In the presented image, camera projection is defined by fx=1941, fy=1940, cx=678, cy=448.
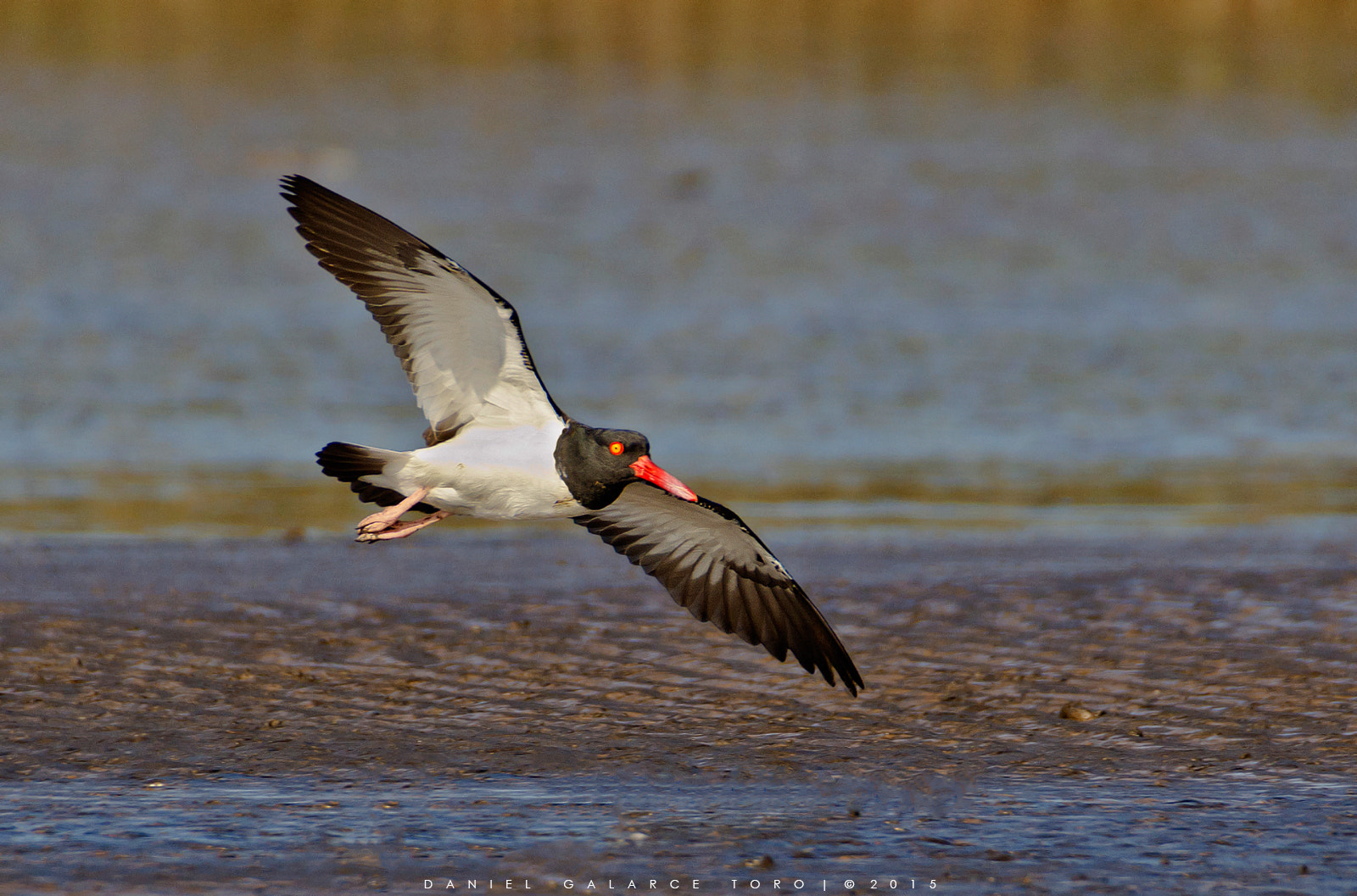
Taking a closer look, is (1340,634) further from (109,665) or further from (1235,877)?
(109,665)

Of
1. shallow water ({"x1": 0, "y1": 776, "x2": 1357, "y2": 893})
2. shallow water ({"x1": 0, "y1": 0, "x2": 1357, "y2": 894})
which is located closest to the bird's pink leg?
shallow water ({"x1": 0, "y1": 0, "x2": 1357, "y2": 894})

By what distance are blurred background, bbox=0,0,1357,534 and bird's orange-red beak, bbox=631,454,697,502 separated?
14.8ft

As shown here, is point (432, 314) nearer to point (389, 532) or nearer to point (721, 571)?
point (389, 532)

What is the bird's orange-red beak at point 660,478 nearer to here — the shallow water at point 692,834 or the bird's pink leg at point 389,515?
the bird's pink leg at point 389,515

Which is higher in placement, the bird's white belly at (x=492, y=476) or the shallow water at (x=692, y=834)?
the bird's white belly at (x=492, y=476)

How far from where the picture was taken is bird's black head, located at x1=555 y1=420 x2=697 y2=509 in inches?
330

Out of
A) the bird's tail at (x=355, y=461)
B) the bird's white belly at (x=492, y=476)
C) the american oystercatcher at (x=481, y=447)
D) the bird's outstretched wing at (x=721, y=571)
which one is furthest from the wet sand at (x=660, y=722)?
the bird's tail at (x=355, y=461)

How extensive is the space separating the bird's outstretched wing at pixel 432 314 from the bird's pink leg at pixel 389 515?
42cm

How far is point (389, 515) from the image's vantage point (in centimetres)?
838

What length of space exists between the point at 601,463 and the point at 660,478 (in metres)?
0.26

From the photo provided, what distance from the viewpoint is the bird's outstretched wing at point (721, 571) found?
859 cm

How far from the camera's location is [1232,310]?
20391 millimetres

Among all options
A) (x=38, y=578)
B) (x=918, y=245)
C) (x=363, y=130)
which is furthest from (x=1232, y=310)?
(x=363, y=130)

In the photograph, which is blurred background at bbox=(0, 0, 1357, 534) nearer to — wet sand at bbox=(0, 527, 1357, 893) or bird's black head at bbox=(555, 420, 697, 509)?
wet sand at bbox=(0, 527, 1357, 893)
